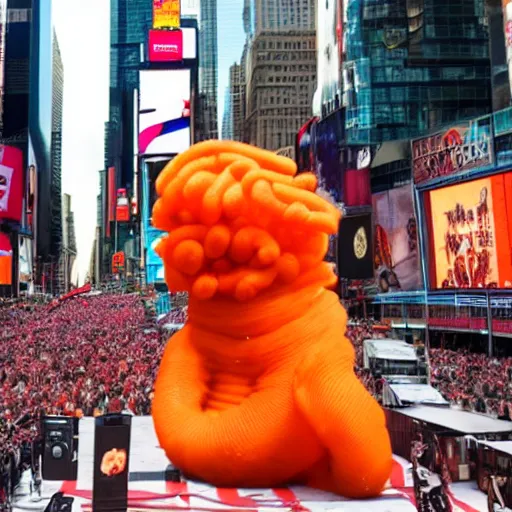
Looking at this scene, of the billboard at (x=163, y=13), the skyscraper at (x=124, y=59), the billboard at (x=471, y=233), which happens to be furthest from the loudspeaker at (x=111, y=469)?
the billboard at (x=471, y=233)

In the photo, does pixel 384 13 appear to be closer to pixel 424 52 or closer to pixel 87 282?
pixel 424 52

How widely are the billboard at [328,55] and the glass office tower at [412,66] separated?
0.67ft

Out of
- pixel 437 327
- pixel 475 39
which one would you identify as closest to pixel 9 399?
pixel 437 327

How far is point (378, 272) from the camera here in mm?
4977

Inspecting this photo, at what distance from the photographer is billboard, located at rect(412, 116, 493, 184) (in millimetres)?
5785

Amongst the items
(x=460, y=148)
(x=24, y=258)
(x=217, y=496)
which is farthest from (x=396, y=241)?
(x=217, y=496)

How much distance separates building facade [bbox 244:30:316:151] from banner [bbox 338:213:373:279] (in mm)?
652

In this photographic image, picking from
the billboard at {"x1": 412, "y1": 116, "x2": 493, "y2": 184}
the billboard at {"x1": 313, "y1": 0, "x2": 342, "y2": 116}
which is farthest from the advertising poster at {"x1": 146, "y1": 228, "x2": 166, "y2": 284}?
the billboard at {"x1": 412, "y1": 116, "x2": 493, "y2": 184}

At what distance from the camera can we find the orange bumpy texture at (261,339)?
9.40 feet

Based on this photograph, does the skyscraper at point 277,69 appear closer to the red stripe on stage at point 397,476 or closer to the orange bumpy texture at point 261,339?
the orange bumpy texture at point 261,339

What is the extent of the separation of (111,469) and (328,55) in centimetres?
291

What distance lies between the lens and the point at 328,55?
4543 mm

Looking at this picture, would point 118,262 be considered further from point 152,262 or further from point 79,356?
point 79,356

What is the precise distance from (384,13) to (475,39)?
5.09ft
